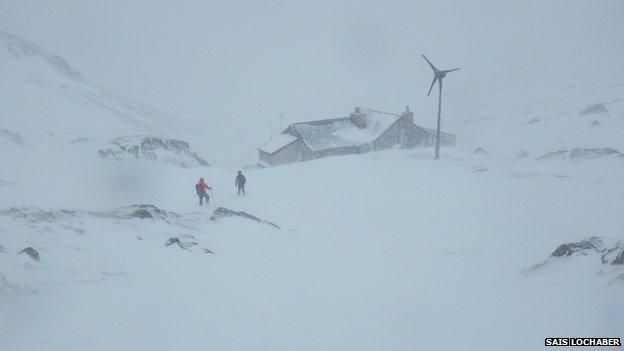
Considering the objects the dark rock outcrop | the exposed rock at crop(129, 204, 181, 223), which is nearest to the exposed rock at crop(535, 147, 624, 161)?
the exposed rock at crop(129, 204, 181, 223)

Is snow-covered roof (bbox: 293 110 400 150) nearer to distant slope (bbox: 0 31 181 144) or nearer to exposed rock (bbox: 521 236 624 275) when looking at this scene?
distant slope (bbox: 0 31 181 144)

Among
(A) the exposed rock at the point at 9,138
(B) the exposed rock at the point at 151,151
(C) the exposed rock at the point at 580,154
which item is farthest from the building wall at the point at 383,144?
(A) the exposed rock at the point at 9,138

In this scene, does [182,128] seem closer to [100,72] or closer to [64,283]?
[100,72]

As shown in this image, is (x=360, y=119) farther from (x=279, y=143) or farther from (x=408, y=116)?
(x=279, y=143)

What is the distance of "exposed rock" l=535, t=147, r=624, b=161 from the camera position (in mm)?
31047

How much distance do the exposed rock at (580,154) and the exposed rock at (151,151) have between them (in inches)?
1226

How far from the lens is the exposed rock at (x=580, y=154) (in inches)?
1222

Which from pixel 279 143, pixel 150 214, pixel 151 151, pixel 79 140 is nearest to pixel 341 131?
pixel 279 143

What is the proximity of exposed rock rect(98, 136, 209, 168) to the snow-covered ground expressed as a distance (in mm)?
1463

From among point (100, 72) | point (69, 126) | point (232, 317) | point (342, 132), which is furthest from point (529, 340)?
point (100, 72)

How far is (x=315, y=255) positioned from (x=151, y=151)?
30.4m

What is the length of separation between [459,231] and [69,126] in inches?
1725

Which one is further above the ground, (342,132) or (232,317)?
(342,132)

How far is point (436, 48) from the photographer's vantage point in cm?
16050
